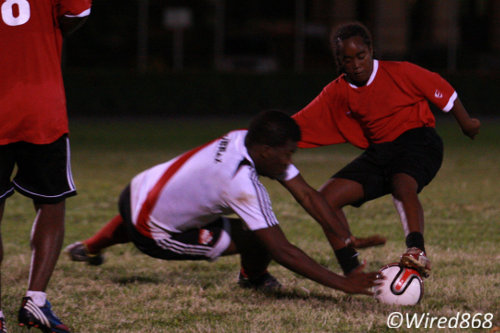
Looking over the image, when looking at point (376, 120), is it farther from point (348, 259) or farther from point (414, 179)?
point (348, 259)

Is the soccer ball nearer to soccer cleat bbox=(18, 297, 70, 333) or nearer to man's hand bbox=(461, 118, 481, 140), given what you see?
man's hand bbox=(461, 118, 481, 140)

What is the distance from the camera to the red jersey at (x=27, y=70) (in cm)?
375

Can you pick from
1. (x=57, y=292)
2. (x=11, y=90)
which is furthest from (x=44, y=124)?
(x=57, y=292)

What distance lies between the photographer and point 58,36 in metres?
3.93

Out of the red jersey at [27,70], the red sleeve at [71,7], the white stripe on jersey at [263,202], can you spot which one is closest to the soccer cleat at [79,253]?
the red jersey at [27,70]

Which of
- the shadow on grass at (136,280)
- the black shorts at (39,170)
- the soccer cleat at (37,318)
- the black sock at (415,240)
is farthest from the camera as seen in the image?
the shadow on grass at (136,280)

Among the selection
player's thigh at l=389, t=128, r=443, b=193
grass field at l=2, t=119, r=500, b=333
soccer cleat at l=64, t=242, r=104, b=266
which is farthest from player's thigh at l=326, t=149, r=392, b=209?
soccer cleat at l=64, t=242, r=104, b=266

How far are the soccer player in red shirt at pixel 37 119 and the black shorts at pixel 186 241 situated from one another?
0.55 m

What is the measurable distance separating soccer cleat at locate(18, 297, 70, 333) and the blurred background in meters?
21.1

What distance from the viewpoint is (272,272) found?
5.38 m

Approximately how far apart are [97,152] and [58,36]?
10.6 metres

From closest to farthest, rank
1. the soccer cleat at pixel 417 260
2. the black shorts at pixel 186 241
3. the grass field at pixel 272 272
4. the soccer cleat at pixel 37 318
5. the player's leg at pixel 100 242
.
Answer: the soccer cleat at pixel 37 318, the grass field at pixel 272 272, the black shorts at pixel 186 241, the soccer cleat at pixel 417 260, the player's leg at pixel 100 242

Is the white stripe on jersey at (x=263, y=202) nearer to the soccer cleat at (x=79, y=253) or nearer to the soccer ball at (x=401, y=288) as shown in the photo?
the soccer ball at (x=401, y=288)

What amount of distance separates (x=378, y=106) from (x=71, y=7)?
2.10 metres
